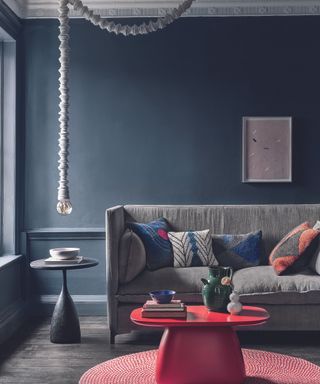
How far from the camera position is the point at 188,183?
17.0 ft

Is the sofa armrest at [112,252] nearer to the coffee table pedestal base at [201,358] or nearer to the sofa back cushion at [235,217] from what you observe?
the sofa back cushion at [235,217]

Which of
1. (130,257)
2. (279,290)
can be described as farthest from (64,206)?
(279,290)

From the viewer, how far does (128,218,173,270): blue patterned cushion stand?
4.48 m

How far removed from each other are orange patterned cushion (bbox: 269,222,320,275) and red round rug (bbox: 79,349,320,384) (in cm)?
72

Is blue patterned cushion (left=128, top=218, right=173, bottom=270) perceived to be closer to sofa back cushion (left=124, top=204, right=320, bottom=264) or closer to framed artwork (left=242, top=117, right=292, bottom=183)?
sofa back cushion (left=124, top=204, right=320, bottom=264)

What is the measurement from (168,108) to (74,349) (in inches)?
84.9

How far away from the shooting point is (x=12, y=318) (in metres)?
4.60

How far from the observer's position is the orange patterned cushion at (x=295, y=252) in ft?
14.3

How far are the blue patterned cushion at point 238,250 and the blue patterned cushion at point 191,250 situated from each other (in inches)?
3.3

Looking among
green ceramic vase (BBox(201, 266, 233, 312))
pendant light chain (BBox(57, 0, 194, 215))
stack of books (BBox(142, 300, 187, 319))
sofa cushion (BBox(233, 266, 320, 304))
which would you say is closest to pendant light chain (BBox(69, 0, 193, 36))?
pendant light chain (BBox(57, 0, 194, 215))

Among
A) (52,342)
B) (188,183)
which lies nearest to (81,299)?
(52,342)

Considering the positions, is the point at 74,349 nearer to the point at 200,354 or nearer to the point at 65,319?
the point at 65,319

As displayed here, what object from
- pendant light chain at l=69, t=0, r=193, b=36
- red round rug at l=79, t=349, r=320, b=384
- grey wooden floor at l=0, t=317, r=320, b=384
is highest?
pendant light chain at l=69, t=0, r=193, b=36

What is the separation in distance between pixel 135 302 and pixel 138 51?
2.14 metres
